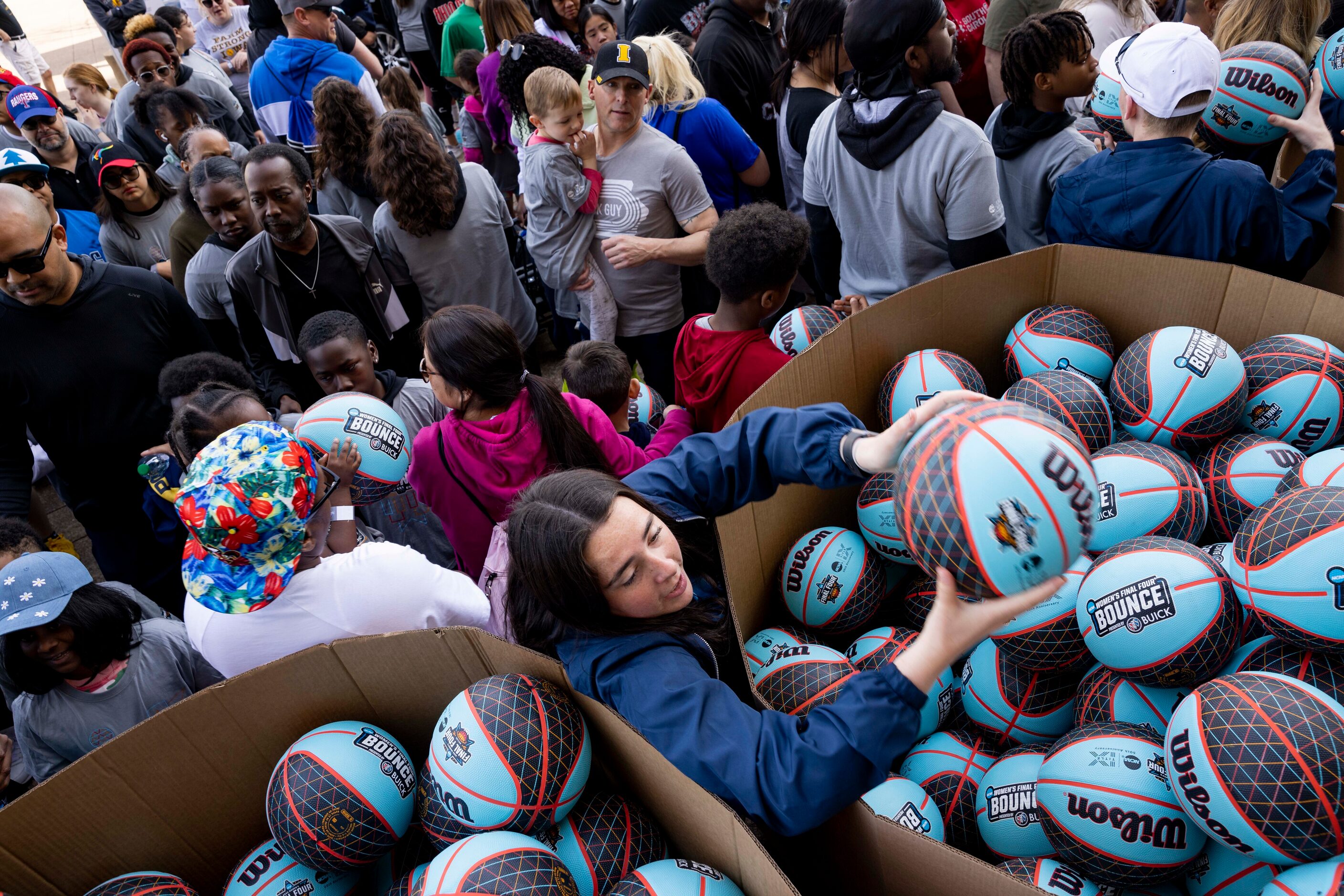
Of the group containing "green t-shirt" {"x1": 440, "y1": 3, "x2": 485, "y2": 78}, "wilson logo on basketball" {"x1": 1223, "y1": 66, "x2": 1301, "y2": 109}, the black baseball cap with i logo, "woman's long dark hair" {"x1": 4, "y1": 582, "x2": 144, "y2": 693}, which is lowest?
"woman's long dark hair" {"x1": 4, "y1": 582, "x2": 144, "y2": 693}

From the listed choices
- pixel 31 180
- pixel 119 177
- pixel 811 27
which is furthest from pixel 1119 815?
pixel 119 177

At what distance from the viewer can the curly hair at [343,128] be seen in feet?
14.0

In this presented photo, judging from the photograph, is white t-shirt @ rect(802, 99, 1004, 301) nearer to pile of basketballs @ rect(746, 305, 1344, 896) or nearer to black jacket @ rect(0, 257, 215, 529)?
pile of basketballs @ rect(746, 305, 1344, 896)

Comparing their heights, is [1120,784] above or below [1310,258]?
below

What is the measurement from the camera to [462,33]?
254 inches

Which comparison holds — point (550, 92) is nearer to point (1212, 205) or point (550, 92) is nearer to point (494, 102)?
point (494, 102)

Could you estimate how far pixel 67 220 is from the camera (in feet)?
15.9

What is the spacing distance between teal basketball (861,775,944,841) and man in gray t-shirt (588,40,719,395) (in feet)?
7.62

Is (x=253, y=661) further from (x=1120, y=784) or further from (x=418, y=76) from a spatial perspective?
(x=418, y=76)

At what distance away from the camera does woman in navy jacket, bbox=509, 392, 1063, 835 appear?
1.48 m

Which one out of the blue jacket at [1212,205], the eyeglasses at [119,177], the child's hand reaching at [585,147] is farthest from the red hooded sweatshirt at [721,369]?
the eyeglasses at [119,177]

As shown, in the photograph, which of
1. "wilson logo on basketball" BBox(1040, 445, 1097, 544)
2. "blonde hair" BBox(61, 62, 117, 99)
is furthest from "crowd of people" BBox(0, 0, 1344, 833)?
"blonde hair" BBox(61, 62, 117, 99)

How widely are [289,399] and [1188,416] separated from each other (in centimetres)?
337

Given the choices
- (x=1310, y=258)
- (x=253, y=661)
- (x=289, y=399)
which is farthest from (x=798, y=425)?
(x=289, y=399)
